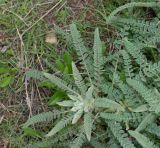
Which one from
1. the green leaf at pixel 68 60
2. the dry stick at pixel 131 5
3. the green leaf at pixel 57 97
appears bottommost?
the green leaf at pixel 57 97

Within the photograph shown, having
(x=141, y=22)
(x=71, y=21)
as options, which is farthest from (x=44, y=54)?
(x=141, y=22)

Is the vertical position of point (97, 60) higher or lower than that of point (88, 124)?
higher

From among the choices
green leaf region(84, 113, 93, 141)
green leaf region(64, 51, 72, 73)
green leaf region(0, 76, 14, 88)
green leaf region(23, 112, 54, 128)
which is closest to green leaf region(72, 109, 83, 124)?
green leaf region(84, 113, 93, 141)

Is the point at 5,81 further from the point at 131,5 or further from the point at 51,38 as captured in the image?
the point at 131,5

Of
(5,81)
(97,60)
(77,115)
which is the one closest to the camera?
(77,115)

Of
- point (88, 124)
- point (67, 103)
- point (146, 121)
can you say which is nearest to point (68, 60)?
point (67, 103)

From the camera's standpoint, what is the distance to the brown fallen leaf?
374 cm

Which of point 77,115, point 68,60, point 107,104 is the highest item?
point 68,60

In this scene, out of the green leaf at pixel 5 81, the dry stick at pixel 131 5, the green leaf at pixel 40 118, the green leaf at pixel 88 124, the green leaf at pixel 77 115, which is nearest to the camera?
the green leaf at pixel 88 124

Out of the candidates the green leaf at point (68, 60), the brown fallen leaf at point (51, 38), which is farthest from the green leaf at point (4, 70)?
the green leaf at point (68, 60)

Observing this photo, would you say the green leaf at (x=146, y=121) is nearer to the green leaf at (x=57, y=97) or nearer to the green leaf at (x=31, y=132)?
the green leaf at (x=57, y=97)

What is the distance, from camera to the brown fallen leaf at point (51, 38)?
3.74 m

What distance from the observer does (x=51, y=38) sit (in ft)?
12.3

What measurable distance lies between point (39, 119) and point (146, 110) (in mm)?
882
